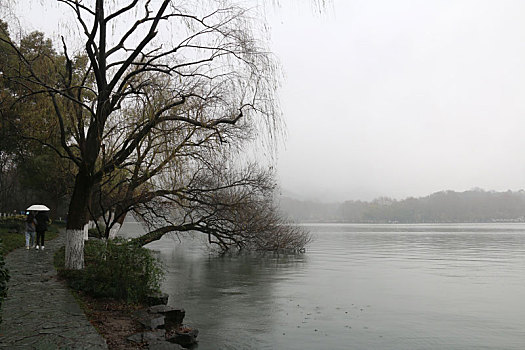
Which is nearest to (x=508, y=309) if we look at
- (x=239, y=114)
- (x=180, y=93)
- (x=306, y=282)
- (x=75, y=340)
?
(x=306, y=282)

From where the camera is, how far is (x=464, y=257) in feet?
107

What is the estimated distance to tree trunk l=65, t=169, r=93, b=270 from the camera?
1252 cm

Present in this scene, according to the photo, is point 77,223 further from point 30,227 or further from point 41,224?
point 30,227

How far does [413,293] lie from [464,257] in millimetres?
17046

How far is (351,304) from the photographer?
613 inches

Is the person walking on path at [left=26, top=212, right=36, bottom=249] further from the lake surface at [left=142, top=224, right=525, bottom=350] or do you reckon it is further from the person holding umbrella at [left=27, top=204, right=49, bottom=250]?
the lake surface at [left=142, top=224, right=525, bottom=350]

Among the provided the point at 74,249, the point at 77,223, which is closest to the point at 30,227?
the point at 74,249

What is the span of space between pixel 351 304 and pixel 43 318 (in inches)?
406

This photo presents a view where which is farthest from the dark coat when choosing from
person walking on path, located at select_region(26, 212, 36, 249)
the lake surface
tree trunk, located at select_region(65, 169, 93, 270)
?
tree trunk, located at select_region(65, 169, 93, 270)

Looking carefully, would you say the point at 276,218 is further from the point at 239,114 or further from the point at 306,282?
the point at 239,114

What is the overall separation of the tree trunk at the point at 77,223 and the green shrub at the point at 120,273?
136 centimetres

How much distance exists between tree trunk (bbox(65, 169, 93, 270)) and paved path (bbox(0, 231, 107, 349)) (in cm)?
68

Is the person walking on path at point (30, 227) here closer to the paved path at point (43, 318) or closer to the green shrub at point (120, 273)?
the paved path at point (43, 318)

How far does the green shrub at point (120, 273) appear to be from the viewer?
35.9ft
